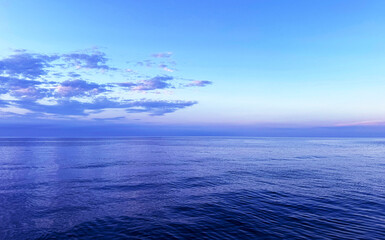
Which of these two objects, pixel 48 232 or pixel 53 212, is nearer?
pixel 48 232

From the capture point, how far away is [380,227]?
46.9 ft

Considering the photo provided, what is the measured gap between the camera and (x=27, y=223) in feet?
49.6

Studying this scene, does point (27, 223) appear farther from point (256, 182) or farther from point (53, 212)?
point (256, 182)

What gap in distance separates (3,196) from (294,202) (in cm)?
2613

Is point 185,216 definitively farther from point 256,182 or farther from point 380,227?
point 256,182

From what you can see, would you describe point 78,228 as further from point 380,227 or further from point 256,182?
point 256,182

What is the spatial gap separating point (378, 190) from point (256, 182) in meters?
12.0

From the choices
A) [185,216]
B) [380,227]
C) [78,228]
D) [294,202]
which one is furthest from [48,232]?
[380,227]

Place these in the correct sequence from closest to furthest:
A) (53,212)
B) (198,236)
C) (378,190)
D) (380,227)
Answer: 1. (198,236)
2. (380,227)
3. (53,212)
4. (378,190)

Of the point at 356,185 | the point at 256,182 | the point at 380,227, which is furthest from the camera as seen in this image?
the point at 256,182

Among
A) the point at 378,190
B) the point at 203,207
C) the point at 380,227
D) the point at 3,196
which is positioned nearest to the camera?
the point at 380,227

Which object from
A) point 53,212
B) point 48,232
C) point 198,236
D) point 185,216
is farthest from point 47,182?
point 198,236

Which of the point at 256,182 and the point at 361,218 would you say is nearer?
the point at 361,218

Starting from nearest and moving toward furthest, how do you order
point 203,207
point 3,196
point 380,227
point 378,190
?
point 380,227 → point 203,207 → point 3,196 → point 378,190
